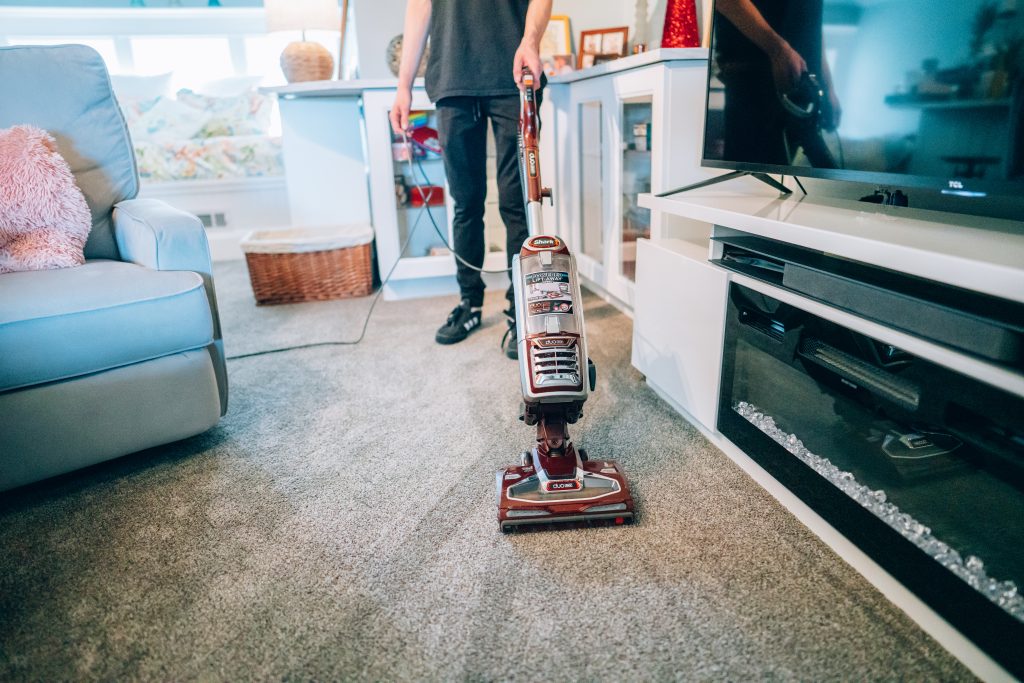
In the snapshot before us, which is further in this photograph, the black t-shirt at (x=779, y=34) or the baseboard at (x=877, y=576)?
the black t-shirt at (x=779, y=34)

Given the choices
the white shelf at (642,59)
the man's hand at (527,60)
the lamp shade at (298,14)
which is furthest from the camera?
the lamp shade at (298,14)

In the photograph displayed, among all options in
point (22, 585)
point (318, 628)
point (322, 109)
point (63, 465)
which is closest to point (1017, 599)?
point (318, 628)

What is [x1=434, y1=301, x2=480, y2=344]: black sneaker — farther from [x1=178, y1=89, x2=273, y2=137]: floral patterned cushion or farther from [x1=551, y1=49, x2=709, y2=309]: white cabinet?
[x1=178, y1=89, x2=273, y2=137]: floral patterned cushion

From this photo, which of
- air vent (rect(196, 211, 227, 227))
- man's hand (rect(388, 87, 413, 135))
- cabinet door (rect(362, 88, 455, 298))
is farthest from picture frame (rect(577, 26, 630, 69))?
air vent (rect(196, 211, 227, 227))

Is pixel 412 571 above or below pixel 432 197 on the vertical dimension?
below

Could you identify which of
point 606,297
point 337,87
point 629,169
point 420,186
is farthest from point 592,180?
point 337,87

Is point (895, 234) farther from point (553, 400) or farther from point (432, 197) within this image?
→ point (432, 197)

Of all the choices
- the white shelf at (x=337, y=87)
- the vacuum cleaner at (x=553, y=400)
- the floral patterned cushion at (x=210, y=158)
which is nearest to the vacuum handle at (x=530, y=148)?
the vacuum cleaner at (x=553, y=400)

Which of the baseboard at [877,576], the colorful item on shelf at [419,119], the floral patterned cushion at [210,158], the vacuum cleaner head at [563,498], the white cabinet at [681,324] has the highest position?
the colorful item on shelf at [419,119]

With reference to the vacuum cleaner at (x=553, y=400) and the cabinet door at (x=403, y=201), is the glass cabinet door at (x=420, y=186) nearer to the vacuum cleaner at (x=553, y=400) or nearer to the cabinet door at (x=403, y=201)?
the cabinet door at (x=403, y=201)

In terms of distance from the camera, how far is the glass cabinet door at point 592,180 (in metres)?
2.32

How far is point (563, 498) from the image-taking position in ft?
3.86

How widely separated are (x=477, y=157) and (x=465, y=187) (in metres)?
0.10

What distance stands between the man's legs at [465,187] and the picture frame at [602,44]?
79 cm
